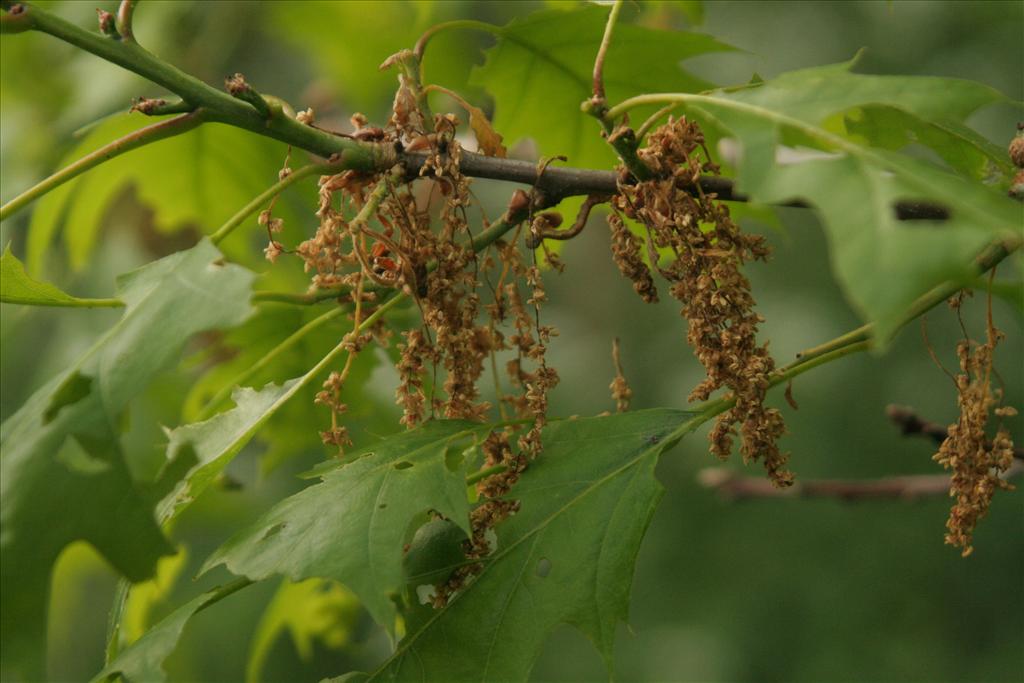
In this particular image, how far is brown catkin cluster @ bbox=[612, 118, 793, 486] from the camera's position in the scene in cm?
113

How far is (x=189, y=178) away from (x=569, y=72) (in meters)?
0.85

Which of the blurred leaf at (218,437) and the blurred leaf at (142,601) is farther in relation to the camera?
the blurred leaf at (142,601)

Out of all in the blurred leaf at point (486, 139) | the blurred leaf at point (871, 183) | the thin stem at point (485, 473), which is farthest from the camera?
the blurred leaf at point (486, 139)

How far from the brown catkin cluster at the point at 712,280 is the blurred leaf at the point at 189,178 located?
3.27 ft

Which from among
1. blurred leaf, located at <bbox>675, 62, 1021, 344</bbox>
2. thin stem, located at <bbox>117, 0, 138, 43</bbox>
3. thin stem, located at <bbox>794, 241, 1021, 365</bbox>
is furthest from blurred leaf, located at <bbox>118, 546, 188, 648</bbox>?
blurred leaf, located at <bbox>675, 62, 1021, 344</bbox>

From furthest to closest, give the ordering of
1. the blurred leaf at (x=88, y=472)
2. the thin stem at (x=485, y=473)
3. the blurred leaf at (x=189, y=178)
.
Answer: the blurred leaf at (x=189, y=178)
the thin stem at (x=485, y=473)
the blurred leaf at (x=88, y=472)

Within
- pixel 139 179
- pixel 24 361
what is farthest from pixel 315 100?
pixel 24 361

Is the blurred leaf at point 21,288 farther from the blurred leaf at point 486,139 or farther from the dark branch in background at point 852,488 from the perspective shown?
the dark branch in background at point 852,488

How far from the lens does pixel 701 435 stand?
11.4ft

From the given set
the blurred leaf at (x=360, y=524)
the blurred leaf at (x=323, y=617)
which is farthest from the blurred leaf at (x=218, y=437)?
the blurred leaf at (x=323, y=617)

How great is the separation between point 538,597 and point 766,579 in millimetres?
2511

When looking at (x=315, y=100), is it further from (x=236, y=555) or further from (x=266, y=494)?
(x=236, y=555)

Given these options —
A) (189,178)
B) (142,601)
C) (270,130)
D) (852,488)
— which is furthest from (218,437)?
(852,488)

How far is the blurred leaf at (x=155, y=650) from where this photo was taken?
1.06 metres
